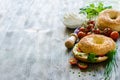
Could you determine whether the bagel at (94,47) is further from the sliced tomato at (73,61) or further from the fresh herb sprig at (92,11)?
the fresh herb sprig at (92,11)

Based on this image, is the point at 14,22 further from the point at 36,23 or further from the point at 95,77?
the point at 95,77

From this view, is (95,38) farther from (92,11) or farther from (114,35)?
(92,11)

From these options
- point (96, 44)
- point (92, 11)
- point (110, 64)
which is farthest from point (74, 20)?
point (110, 64)

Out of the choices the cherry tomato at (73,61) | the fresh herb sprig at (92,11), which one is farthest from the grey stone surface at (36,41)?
the fresh herb sprig at (92,11)

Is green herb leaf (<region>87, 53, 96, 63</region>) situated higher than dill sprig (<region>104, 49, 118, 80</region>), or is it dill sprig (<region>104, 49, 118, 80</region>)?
green herb leaf (<region>87, 53, 96, 63</region>)

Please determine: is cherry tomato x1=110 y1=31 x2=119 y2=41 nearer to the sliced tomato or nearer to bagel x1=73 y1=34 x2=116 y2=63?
bagel x1=73 y1=34 x2=116 y2=63

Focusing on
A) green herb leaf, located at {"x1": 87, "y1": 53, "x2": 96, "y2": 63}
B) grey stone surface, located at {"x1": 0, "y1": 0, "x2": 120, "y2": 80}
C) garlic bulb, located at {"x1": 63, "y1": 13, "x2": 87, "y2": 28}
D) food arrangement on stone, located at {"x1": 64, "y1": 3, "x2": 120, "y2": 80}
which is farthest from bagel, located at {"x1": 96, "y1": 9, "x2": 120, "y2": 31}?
green herb leaf, located at {"x1": 87, "y1": 53, "x2": 96, "y2": 63}

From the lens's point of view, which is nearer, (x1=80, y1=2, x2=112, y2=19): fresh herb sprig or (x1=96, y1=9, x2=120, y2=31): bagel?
(x1=96, y1=9, x2=120, y2=31): bagel
